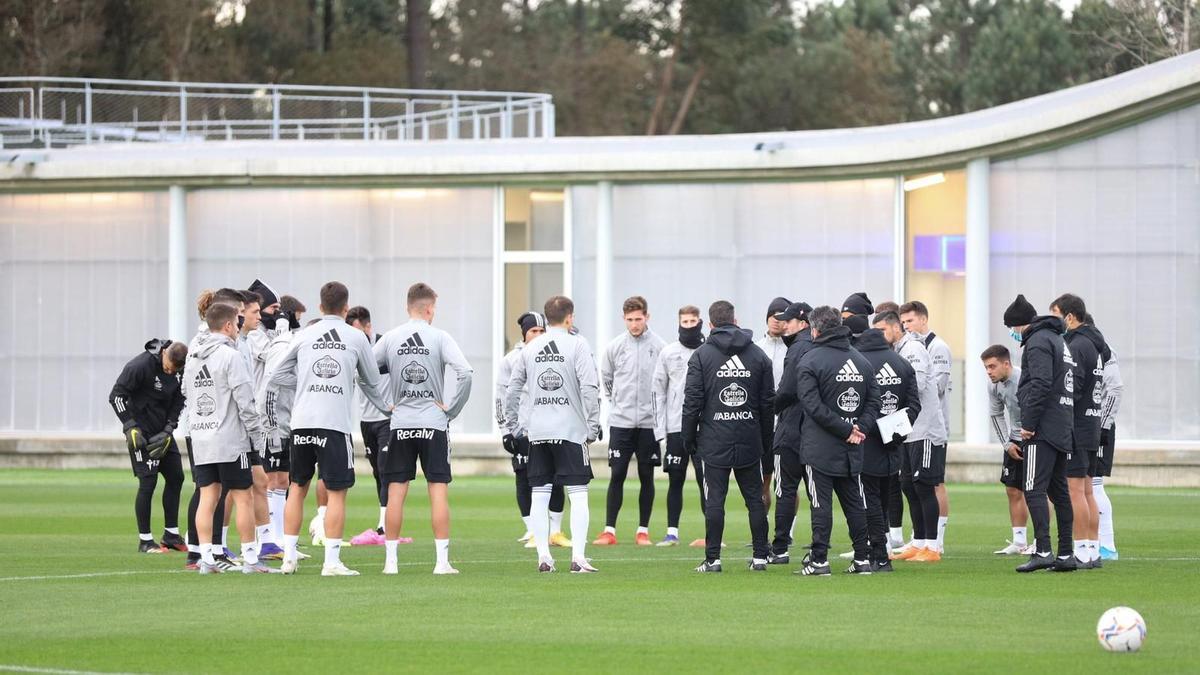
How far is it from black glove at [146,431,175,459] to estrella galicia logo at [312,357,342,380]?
304 cm

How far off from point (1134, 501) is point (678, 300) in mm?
9833

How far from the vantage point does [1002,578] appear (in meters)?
13.4

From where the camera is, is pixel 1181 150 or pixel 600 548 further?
pixel 1181 150

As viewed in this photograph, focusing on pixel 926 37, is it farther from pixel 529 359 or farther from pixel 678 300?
pixel 529 359

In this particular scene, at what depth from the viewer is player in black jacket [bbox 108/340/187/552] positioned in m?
15.9

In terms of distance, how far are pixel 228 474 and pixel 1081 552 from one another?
262 inches

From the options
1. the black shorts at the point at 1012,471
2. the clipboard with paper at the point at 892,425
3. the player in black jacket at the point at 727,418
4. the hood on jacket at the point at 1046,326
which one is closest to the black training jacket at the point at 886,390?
the clipboard with paper at the point at 892,425

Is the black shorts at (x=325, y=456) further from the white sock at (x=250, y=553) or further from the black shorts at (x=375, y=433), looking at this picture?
the black shorts at (x=375, y=433)

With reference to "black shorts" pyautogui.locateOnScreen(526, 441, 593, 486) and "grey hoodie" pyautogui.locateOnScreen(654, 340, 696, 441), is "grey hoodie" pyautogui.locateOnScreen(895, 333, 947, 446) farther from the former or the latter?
"black shorts" pyautogui.locateOnScreen(526, 441, 593, 486)

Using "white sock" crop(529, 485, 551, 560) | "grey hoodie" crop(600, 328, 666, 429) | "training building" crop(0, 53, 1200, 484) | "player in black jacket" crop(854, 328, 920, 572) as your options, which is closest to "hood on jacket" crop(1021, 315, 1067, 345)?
"player in black jacket" crop(854, 328, 920, 572)

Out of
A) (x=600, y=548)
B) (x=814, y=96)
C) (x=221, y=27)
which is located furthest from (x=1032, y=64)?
(x=600, y=548)

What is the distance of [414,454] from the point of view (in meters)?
13.7

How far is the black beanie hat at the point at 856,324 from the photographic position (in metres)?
14.3

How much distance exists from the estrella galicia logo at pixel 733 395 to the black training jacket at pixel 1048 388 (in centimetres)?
219
